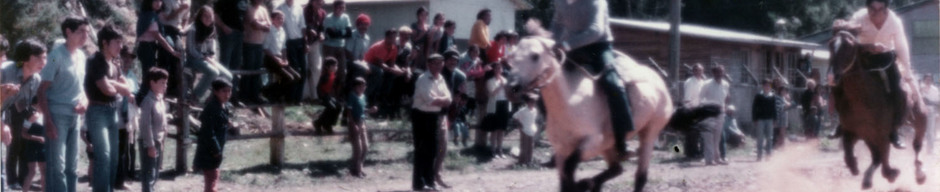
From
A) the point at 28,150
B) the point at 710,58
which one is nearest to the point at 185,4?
the point at 28,150

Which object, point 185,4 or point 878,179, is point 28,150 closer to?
point 185,4

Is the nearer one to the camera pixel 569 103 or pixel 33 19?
pixel 569 103

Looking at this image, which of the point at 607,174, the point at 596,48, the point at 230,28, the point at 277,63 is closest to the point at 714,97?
the point at 277,63

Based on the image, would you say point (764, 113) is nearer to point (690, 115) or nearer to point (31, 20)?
point (690, 115)

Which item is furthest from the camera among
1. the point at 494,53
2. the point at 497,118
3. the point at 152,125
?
the point at 497,118

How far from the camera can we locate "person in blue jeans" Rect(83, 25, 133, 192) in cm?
1177

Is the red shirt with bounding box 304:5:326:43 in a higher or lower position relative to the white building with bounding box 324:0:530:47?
higher

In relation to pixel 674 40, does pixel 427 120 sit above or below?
below

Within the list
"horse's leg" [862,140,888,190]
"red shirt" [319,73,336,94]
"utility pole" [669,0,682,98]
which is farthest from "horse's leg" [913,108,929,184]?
"red shirt" [319,73,336,94]

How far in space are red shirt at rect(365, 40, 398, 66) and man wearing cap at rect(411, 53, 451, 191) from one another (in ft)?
6.88

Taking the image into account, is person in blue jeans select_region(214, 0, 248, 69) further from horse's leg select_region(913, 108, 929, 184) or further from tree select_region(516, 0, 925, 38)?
tree select_region(516, 0, 925, 38)

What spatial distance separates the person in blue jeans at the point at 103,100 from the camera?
11.8 meters

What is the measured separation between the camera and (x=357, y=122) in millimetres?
17203

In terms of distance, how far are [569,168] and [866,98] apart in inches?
192
